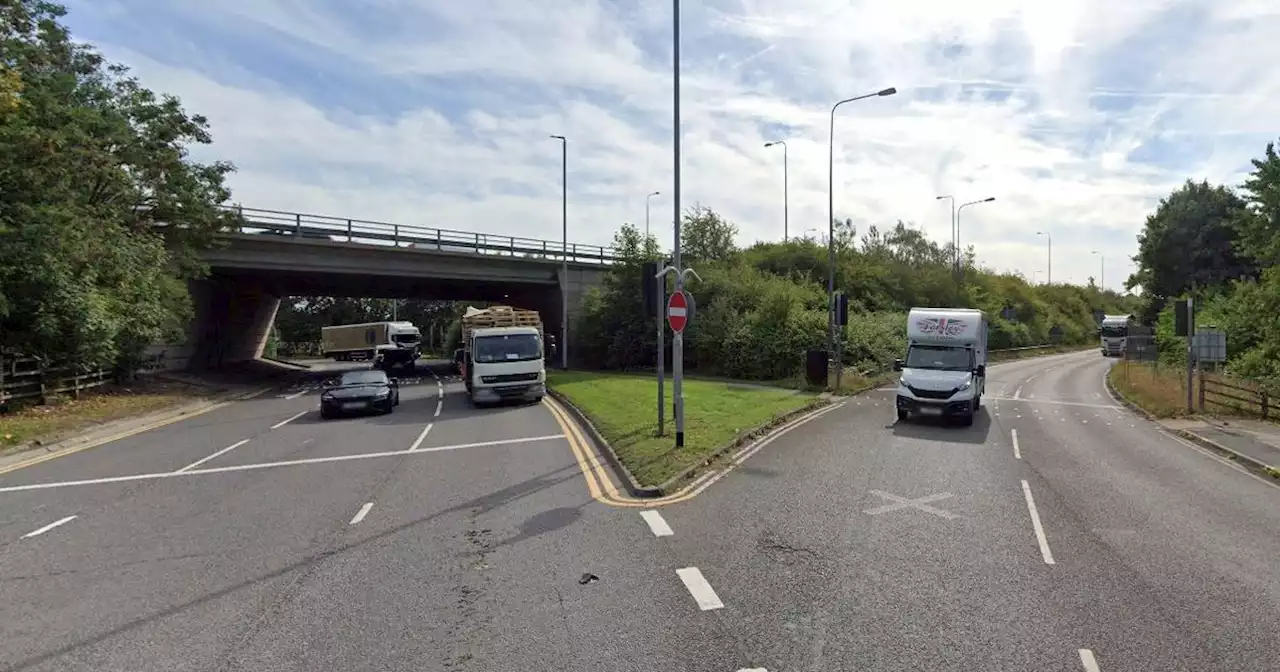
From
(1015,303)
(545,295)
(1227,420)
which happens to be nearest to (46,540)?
(1227,420)

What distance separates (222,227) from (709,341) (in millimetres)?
21752

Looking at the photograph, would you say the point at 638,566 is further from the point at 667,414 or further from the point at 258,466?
the point at 667,414

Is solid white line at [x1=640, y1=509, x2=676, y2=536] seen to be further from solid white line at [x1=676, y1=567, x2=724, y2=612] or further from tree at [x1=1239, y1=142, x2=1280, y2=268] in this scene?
tree at [x1=1239, y1=142, x2=1280, y2=268]

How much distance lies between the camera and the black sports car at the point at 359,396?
72.3ft

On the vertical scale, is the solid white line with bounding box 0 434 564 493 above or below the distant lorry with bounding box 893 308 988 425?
below

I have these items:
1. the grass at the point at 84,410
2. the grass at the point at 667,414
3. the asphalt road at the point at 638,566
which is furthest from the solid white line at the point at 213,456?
the grass at the point at 667,414

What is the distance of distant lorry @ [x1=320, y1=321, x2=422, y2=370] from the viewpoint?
62375 millimetres

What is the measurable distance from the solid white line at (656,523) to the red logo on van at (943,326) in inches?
538

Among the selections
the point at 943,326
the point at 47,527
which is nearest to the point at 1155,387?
the point at 943,326

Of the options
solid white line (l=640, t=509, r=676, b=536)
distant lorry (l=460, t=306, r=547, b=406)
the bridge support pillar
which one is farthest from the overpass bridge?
solid white line (l=640, t=509, r=676, b=536)

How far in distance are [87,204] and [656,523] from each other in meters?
25.3

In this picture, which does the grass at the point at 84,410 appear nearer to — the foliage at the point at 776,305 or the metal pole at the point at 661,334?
the metal pole at the point at 661,334

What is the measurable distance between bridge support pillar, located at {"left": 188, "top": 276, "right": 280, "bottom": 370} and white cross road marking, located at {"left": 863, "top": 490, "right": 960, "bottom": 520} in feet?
115

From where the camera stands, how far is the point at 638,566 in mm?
7207
